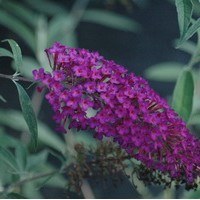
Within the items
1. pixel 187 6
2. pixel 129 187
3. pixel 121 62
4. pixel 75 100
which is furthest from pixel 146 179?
pixel 121 62

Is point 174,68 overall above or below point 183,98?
above

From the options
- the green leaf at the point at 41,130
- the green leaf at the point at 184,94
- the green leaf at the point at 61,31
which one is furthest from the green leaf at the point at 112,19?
the green leaf at the point at 184,94

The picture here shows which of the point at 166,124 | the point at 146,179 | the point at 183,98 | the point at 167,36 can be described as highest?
the point at 167,36

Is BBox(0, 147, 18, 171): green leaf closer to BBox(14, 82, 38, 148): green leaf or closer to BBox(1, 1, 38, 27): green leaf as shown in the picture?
BBox(14, 82, 38, 148): green leaf

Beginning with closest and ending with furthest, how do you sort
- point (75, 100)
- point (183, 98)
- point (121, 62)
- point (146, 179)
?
1. point (75, 100)
2. point (146, 179)
3. point (183, 98)
4. point (121, 62)

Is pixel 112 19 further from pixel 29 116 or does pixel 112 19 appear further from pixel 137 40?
pixel 29 116

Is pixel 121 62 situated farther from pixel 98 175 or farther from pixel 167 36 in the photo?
pixel 98 175
